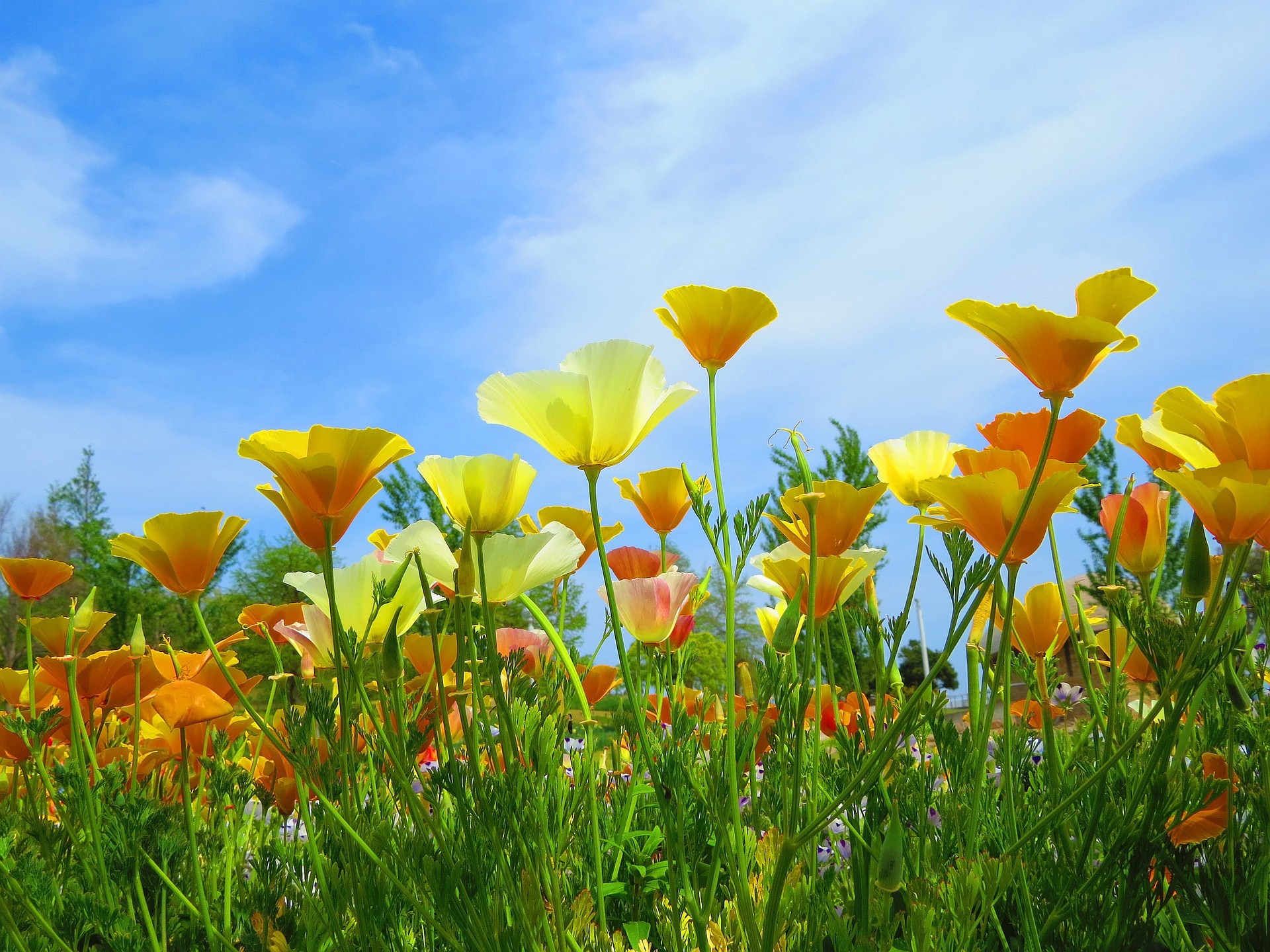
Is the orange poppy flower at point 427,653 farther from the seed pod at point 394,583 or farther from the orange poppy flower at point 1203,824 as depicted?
the orange poppy flower at point 1203,824

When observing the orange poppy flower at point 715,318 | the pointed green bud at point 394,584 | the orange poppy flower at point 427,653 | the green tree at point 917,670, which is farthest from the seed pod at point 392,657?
the green tree at point 917,670

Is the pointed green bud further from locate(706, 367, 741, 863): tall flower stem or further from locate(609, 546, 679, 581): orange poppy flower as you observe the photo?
locate(609, 546, 679, 581): orange poppy flower

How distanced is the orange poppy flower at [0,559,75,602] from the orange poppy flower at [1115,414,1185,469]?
2.27m

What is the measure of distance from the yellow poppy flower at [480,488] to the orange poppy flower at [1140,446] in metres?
1.18

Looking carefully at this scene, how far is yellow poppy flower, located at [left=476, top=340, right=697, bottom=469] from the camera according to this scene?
1237 mm

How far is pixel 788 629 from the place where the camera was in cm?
128

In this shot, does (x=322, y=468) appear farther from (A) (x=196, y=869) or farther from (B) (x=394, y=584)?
(A) (x=196, y=869)

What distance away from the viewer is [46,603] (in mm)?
29125

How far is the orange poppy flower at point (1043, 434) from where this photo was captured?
144cm

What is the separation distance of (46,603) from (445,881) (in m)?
34.7

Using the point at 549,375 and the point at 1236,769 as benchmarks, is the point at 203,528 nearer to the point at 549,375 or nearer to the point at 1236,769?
the point at 549,375

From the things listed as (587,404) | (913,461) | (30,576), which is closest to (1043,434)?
(913,461)

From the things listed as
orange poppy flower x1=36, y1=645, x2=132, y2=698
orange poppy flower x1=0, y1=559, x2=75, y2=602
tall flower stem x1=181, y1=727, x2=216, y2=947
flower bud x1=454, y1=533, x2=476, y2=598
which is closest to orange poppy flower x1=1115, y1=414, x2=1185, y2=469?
flower bud x1=454, y1=533, x2=476, y2=598

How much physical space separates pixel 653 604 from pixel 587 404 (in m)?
0.62
